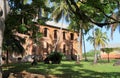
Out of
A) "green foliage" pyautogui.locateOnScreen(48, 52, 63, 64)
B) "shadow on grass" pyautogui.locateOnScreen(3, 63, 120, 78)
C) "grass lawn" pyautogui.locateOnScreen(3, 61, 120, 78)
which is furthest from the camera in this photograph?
"green foliage" pyautogui.locateOnScreen(48, 52, 63, 64)

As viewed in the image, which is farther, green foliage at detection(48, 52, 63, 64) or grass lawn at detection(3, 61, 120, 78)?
green foliage at detection(48, 52, 63, 64)

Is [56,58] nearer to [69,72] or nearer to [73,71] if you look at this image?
[73,71]

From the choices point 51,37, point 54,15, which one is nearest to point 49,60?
point 54,15

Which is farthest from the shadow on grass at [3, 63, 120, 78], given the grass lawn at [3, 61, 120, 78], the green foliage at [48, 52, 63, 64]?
the green foliage at [48, 52, 63, 64]

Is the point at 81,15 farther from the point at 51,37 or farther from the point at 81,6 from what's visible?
the point at 51,37

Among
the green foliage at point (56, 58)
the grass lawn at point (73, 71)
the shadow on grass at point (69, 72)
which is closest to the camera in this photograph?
the shadow on grass at point (69, 72)

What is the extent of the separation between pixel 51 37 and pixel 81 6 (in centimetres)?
5743

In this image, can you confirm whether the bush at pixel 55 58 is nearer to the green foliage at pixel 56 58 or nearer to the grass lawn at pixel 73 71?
the green foliage at pixel 56 58

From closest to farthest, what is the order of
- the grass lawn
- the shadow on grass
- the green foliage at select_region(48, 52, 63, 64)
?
the shadow on grass
the grass lawn
the green foliage at select_region(48, 52, 63, 64)

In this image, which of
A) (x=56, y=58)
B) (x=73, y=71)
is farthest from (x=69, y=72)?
(x=56, y=58)

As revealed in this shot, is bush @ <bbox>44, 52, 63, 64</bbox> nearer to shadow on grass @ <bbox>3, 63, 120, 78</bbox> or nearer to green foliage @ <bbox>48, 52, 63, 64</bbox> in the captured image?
green foliage @ <bbox>48, 52, 63, 64</bbox>

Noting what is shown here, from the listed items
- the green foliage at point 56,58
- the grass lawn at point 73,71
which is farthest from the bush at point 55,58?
the grass lawn at point 73,71

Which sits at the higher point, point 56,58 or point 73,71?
point 56,58

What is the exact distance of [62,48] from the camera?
7400 cm
